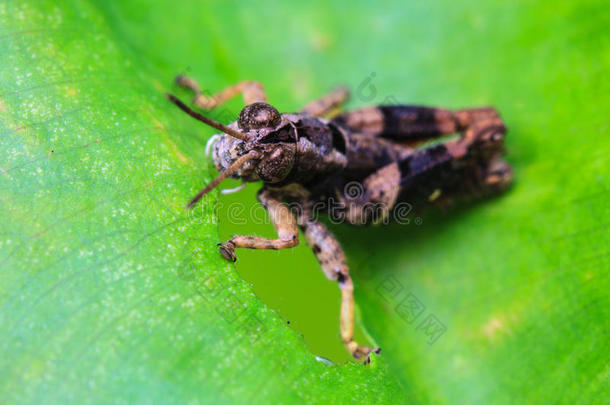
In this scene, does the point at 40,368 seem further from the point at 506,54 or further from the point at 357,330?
the point at 506,54

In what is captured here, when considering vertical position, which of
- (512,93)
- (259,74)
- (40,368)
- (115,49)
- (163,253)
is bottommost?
(40,368)

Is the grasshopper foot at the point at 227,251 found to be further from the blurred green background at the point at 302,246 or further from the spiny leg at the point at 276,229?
the spiny leg at the point at 276,229

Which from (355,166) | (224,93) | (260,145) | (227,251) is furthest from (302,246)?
(224,93)

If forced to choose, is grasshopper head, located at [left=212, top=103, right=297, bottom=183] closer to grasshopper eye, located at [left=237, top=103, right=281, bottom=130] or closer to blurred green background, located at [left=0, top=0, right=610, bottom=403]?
grasshopper eye, located at [left=237, top=103, right=281, bottom=130]

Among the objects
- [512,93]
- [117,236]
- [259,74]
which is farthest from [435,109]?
[117,236]

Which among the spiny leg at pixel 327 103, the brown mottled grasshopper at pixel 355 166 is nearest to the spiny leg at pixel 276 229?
the brown mottled grasshopper at pixel 355 166

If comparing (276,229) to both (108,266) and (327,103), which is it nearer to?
(327,103)
